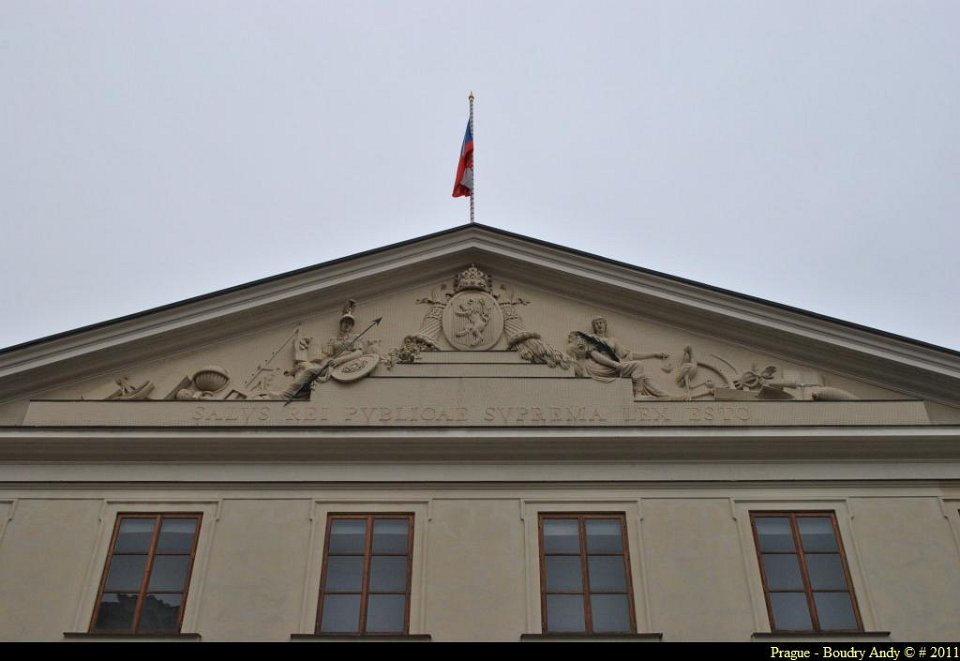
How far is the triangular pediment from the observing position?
17.6m

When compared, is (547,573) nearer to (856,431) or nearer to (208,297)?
(856,431)

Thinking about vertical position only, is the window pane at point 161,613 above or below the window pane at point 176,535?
below

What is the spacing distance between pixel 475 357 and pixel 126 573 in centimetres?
607

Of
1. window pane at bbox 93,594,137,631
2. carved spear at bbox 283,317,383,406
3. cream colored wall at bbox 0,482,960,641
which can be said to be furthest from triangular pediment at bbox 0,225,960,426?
window pane at bbox 93,594,137,631

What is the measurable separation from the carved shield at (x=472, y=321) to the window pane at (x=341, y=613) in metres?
4.53

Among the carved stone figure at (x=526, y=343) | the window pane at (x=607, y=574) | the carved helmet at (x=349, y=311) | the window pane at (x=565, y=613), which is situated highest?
the carved helmet at (x=349, y=311)

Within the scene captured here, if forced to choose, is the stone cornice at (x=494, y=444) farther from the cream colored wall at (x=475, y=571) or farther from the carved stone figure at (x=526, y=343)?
the carved stone figure at (x=526, y=343)

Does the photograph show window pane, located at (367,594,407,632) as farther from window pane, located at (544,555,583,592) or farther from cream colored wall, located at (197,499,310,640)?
window pane, located at (544,555,583,592)

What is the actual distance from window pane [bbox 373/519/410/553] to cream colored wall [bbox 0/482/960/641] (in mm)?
204

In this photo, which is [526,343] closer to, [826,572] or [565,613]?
[565,613]

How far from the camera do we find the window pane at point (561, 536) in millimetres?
16172

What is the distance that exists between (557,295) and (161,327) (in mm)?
6408

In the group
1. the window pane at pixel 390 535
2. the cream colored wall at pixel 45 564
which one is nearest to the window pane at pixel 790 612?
the window pane at pixel 390 535

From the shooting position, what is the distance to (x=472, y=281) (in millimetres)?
19125
